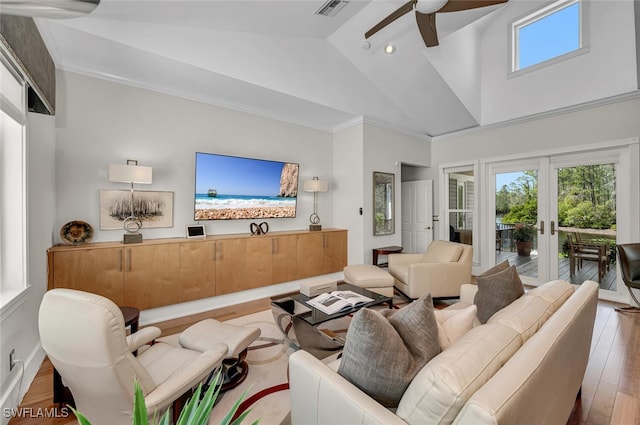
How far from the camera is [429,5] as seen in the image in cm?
249

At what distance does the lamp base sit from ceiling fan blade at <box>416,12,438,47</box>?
3799mm

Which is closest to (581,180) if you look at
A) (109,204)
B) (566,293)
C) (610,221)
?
(610,221)

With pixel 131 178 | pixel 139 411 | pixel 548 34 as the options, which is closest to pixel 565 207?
pixel 548 34

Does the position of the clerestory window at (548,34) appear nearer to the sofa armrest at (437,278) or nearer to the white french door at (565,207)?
the white french door at (565,207)

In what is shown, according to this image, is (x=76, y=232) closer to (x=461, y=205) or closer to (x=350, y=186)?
(x=350, y=186)

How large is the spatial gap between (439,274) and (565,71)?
140 inches

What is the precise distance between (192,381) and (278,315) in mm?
1141

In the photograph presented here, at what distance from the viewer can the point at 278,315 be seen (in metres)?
2.46

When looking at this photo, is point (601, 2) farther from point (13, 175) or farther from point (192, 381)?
point (13, 175)

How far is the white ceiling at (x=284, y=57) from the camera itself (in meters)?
2.63

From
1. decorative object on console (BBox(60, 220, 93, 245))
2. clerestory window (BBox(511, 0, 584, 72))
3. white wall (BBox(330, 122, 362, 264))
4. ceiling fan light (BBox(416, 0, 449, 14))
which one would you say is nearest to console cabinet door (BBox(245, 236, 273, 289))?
white wall (BBox(330, 122, 362, 264))

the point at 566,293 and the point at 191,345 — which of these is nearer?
the point at 566,293

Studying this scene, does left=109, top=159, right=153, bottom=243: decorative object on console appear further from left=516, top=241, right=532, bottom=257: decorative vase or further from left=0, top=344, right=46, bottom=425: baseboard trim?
left=516, top=241, right=532, bottom=257: decorative vase

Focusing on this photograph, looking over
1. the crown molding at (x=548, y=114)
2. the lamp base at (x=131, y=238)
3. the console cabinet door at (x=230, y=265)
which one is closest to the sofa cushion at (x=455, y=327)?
the console cabinet door at (x=230, y=265)
